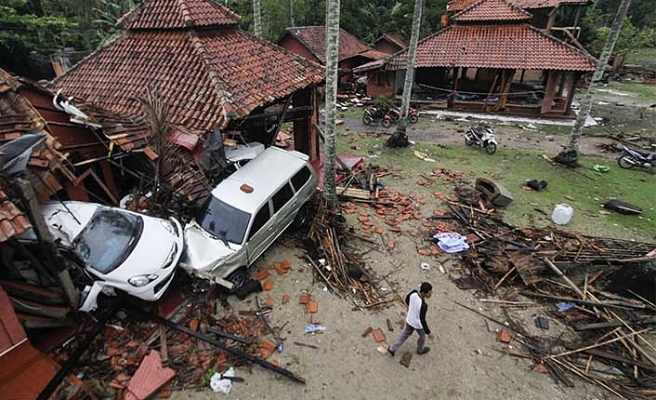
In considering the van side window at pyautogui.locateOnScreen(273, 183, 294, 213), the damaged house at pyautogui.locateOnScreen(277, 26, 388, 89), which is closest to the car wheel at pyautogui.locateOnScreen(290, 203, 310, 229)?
the van side window at pyautogui.locateOnScreen(273, 183, 294, 213)

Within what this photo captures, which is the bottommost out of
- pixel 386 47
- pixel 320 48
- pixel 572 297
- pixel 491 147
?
pixel 572 297

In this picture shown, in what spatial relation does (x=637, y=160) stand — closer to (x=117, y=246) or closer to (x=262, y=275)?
(x=262, y=275)

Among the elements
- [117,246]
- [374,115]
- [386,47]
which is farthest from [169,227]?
[386,47]

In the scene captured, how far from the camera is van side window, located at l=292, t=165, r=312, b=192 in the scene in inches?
360

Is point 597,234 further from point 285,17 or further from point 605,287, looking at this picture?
point 285,17

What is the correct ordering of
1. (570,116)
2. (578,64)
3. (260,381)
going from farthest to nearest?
(570,116)
(578,64)
(260,381)

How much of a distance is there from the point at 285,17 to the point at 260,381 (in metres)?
33.5

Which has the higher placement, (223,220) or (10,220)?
(10,220)

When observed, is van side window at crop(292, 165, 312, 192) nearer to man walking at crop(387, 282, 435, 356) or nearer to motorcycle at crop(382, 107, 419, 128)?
man walking at crop(387, 282, 435, 356)

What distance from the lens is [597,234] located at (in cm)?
959

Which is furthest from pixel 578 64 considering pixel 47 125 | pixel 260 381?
pixel 47 125

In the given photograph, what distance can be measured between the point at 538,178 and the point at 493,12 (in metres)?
13.8

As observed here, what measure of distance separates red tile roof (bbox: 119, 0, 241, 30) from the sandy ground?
7482 mm

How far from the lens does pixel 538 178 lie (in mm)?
13070
